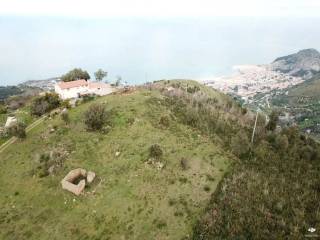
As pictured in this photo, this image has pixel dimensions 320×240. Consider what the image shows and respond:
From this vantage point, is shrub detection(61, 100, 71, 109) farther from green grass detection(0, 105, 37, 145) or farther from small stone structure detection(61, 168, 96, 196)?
small stone structure detection(61, 168, 96, 196)

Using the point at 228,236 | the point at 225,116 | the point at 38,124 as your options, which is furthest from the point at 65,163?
the point at 225,116

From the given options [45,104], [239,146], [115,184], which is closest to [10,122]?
[45,104]

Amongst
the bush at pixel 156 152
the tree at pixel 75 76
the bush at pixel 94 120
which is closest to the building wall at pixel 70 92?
the tree at pixel 75 76

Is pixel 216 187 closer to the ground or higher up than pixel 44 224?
higher up

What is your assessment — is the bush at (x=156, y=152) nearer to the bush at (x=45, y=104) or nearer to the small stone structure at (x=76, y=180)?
the small stone structure at (x=76, y=180)

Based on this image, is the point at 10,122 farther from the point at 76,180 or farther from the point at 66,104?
the point at 76,180

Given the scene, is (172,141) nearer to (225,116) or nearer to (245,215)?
(245,215)
